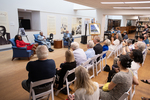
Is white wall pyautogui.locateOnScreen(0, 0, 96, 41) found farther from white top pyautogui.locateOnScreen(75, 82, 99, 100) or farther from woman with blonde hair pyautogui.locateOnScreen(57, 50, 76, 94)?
white top pyautogui.locateOnScreen(75, 82, 99, 100)

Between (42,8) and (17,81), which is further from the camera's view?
(42,8)

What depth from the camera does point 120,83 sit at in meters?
1.80

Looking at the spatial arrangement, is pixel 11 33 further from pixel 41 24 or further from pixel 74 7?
pixel 74 7

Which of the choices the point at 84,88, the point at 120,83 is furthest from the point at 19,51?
the point at 120,83

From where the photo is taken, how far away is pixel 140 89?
128 inches

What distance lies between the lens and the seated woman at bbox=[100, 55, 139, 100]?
1776mm

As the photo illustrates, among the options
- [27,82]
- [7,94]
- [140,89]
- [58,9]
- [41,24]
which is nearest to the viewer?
[27,82]

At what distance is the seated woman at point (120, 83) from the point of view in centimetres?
178

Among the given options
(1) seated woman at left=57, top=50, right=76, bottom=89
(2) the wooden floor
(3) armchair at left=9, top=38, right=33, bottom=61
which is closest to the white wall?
(3) armchair at left=9, top=38, right=33, bottom=61

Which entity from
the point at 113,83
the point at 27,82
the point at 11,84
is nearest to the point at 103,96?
the point at 113,83

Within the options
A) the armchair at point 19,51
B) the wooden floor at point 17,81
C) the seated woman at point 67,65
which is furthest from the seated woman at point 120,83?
the armchair at point 19,51

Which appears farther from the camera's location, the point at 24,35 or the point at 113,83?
the point at 24,35

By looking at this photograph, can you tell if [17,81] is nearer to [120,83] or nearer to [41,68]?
[41,68]

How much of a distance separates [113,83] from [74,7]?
37.9ft
